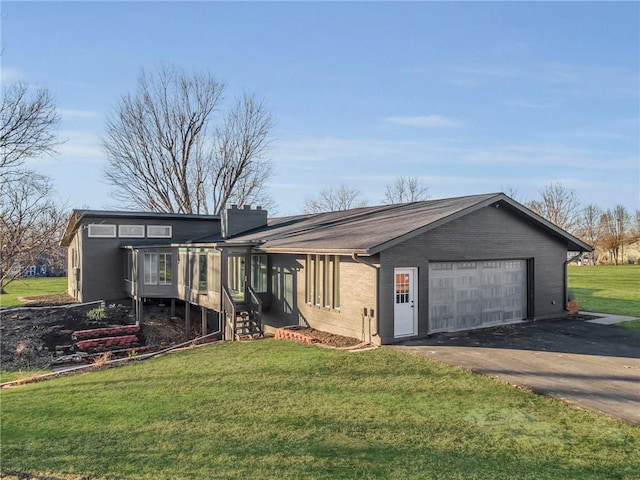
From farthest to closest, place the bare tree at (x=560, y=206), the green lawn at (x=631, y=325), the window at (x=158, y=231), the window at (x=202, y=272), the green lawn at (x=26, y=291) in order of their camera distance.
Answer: the bare tree at (x=560, y=206) < the green lawn at (x=26, y=291) < the window at (x=158, y=231) < the window at (x=202, y=272) < the green lawn at (x=631, y=325)

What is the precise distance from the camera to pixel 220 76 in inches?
1484

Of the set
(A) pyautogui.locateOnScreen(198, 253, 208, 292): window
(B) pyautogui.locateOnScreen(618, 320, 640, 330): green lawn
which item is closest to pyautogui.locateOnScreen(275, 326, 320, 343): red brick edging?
(A) pyautogui.locateOnScreen(198, 253, 208, 292): window

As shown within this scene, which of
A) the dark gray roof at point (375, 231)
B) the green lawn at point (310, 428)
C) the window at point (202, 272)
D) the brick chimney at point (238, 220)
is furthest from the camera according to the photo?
the brick chimney at point (238, 220)

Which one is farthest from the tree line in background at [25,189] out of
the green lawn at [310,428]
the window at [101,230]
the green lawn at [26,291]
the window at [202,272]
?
the green lawn at [26,291]

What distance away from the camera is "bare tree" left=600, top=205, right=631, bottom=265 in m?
56.1

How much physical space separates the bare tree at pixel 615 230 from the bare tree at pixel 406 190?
938 inches

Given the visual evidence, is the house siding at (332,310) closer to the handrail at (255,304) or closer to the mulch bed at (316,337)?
the mulch bed at (316,337)

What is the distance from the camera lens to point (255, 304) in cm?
1509

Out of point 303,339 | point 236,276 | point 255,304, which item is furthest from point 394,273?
point 236,276

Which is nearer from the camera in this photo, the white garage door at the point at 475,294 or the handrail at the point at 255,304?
the white garage door at the point at 475,294

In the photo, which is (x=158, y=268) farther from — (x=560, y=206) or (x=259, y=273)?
(x=560, y=206)

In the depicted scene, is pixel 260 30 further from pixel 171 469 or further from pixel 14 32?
pixel 171 469

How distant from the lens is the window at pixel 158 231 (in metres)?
24.2

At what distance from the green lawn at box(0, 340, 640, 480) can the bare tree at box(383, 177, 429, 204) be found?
4755 cm
